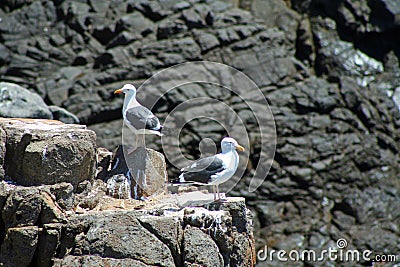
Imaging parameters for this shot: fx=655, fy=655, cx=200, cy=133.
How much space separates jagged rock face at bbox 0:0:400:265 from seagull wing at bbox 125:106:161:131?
31.1ft

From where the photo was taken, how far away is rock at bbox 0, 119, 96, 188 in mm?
9125

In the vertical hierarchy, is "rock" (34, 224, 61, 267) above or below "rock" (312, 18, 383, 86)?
below

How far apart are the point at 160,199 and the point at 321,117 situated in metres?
12.6

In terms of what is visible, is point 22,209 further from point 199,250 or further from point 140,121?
point 140,121

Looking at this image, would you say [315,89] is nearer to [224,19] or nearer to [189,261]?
[224,19]

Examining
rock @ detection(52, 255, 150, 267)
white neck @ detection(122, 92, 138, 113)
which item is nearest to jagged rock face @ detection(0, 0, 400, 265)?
white neck @ detection(122, 92, 138, 113)

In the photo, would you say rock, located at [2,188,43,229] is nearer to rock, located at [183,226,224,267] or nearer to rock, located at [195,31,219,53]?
rock, located at [183,226,224,267]

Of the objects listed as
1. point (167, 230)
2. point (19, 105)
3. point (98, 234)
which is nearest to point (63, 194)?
point (98, 234)

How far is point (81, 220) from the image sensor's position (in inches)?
345

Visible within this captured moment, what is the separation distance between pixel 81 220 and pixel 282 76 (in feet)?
48.7

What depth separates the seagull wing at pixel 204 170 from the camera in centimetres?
966

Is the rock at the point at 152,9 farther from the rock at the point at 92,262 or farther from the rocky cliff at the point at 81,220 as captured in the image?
the rock at the point at 92,262

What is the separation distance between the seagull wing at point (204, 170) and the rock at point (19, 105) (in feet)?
18.3

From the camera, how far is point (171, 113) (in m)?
21.1
